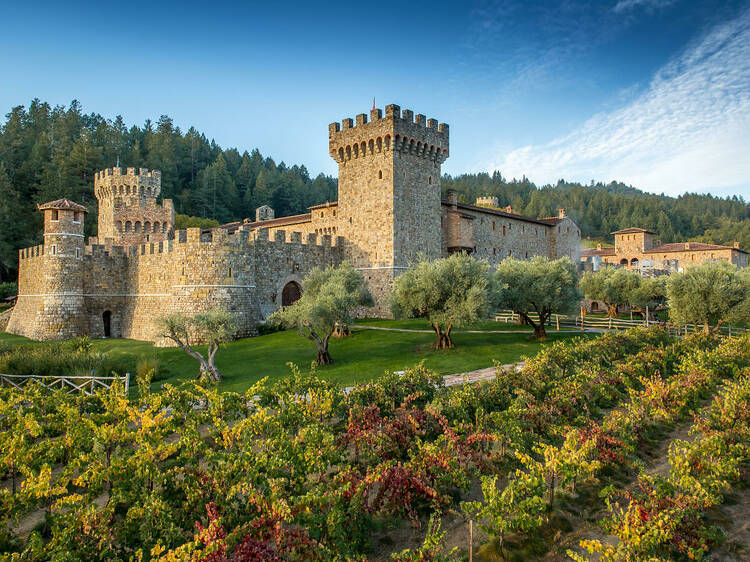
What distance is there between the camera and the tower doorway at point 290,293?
31.3 metres

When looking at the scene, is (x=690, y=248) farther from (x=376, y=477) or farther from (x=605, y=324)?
(x=376, y=477)

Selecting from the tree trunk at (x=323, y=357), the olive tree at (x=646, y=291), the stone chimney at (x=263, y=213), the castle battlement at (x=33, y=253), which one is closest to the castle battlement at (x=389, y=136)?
the tree trunk at (x=323, y=357)

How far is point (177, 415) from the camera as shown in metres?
10.6

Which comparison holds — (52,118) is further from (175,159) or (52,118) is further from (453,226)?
(453,226)

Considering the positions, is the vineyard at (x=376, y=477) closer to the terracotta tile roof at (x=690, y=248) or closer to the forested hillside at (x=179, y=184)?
the forested hillside at (x=179, y=184)

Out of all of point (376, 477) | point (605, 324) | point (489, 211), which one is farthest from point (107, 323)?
point (605, 324)

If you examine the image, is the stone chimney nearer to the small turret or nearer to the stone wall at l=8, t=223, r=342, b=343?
the stone wall at l=8, t=223, r=342, b=343

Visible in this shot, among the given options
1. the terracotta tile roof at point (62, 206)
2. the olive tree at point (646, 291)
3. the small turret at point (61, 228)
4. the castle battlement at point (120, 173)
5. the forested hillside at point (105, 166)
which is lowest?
the olive tree at point (646, 291)

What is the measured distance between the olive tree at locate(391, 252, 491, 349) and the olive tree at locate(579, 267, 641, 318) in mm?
20133

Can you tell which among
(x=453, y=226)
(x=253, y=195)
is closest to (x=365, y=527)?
(x=453, y=226)

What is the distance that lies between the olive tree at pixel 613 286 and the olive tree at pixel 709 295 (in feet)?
38.8

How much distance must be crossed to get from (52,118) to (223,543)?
92.4 metres

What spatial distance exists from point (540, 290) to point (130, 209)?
33783 mm

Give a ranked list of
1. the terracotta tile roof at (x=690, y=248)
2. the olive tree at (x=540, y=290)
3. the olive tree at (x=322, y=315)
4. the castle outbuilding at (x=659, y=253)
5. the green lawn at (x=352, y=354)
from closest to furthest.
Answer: the green lawn at (x=352, y=354) → the olive tree at (x=322, y=315) → the olive tree at (x=540, y=290) → the castle outbuilding at (x=659, y=253) → the terracotta tile roof at (x=690, y=248)
